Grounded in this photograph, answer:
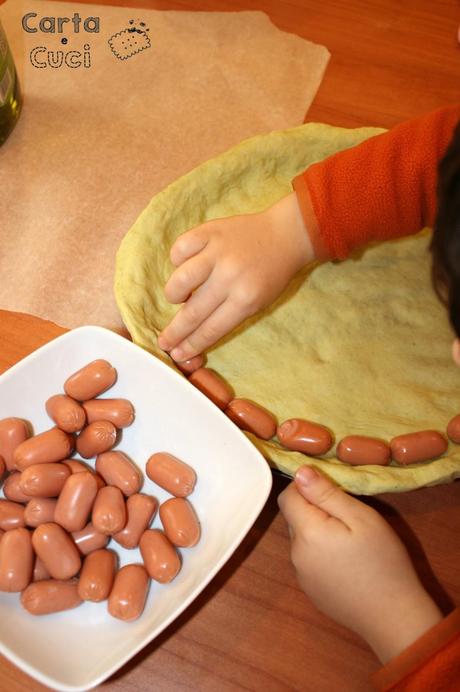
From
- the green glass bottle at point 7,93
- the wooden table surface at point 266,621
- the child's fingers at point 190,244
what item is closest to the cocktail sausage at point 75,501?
the wooden table surface at point 266,621

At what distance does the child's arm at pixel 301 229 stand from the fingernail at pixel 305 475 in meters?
0.18

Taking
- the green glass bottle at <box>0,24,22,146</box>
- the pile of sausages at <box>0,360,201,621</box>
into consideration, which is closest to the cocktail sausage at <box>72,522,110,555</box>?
the pile of sausages at <box>0,360,201,621</box>

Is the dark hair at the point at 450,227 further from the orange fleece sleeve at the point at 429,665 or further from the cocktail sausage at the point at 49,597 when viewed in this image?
the cocktail sausage at the point at 49,597

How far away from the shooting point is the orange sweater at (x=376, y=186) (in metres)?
0.78

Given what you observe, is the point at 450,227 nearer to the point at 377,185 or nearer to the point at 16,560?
the point at 377,185

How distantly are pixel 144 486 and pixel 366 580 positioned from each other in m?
0.26

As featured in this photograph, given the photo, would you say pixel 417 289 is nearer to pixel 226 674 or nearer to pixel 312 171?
pixel 312 171

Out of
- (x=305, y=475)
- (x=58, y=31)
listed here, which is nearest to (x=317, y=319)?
(x=305, y=475)

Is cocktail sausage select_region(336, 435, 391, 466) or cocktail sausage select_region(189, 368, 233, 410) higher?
cocktail sausage select_region(189, 368, 233, 410)

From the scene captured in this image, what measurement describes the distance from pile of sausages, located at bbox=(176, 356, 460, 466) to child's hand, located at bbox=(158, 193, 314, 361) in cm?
4

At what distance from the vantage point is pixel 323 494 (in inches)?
27.8

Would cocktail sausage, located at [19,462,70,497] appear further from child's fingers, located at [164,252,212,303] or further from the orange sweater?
the orange sweater

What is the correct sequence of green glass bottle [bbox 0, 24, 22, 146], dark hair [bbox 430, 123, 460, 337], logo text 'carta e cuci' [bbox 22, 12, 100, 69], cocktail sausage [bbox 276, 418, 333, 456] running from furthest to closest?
logo text 'carta e cuci' [bbox 22, 12, 100, 69] → green glass bottle [bbox 0, 24, 22, 146] → cocktail sausage [bbox 276, 418, 333, 456] → dark hair [bbox 430, 123, 460, 337]

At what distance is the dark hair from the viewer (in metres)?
0.55
